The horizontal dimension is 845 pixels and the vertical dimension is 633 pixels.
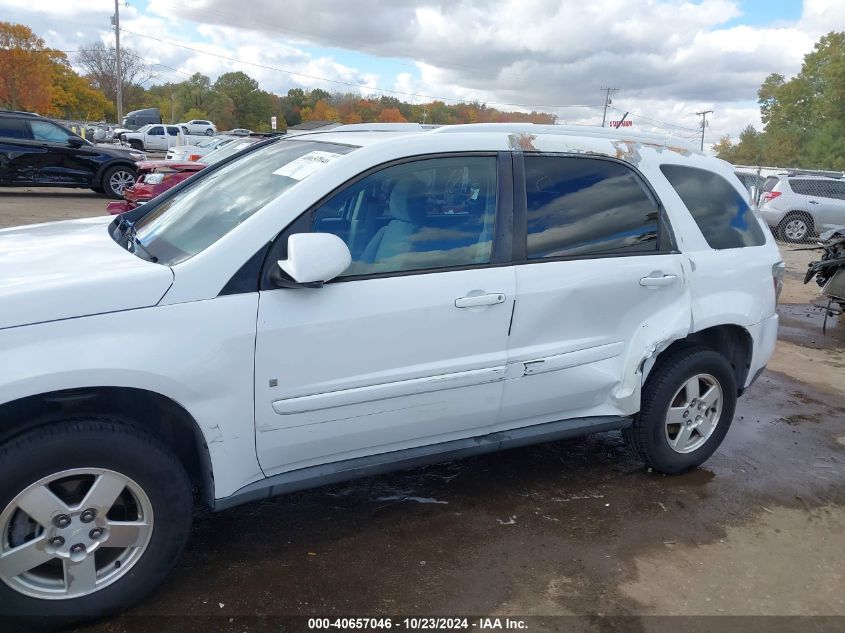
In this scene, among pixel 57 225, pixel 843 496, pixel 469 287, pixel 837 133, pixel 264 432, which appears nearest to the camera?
pixel 264 432

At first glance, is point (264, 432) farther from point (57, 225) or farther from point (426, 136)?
point (57, 225)

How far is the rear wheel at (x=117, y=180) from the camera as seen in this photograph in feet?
51.7

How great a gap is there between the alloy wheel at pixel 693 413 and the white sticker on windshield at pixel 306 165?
229cm

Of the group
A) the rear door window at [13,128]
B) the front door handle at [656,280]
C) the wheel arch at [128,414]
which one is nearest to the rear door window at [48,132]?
the rear door window at [13,128]

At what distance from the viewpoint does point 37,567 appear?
2.48m

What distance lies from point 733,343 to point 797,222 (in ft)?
46.3

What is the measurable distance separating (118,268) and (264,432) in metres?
0.83

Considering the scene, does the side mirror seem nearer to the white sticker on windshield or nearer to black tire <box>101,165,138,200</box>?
the white sticker on windshield

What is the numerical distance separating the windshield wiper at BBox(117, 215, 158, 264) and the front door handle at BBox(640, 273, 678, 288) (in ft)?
7.74

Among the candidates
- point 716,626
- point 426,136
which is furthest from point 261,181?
point 716,626

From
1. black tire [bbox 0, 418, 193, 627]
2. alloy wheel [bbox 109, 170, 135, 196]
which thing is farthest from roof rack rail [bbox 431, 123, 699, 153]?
alloy wheel [bbox 109, 170, 135, 196]

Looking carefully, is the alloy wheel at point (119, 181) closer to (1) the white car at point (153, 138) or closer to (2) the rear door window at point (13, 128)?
(2) the rear door window at point (13, 128)

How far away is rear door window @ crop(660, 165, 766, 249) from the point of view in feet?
12.6

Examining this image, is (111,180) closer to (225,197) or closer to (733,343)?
(225,197)
